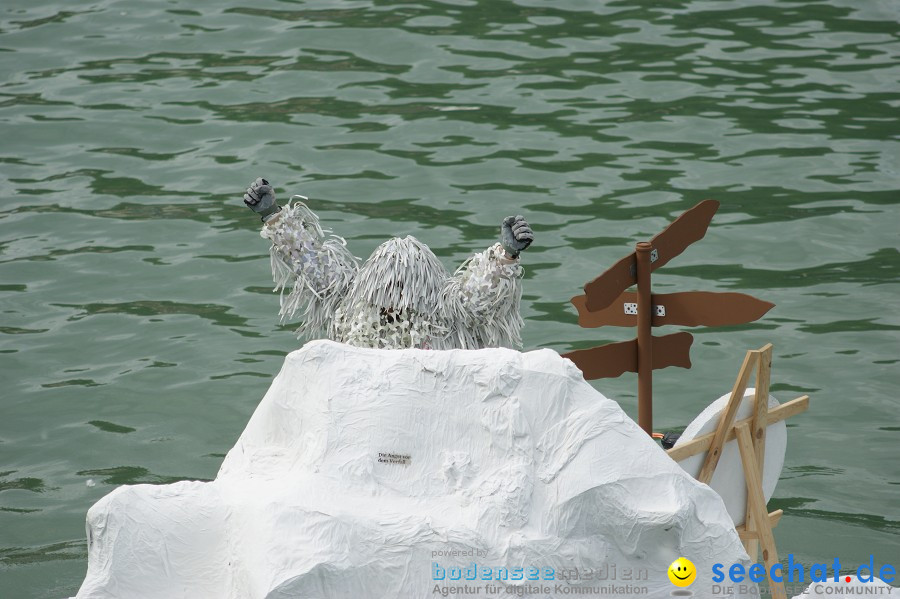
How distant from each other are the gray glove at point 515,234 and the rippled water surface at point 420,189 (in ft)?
6.41

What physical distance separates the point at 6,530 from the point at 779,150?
556 centimetres

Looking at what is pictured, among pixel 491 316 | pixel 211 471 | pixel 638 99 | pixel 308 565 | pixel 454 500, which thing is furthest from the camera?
pixel 638 99

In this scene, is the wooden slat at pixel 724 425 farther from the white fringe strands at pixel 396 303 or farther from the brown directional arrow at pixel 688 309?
the white fringe strands at pixel 396 303

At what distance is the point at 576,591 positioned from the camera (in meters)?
3.12

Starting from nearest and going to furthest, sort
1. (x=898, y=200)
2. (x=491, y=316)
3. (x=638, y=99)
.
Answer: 1. (x=491, y=316)
2. (x=898, y=200)
3. (x=638, y=99)

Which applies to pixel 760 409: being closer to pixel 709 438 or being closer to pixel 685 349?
pixel 709 438

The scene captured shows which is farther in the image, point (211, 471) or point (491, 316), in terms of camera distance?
point (211, 471)

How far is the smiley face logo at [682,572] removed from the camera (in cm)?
314

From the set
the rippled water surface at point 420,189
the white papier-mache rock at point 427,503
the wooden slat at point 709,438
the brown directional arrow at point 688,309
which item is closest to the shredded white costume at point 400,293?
the brown directional arrow at point 688,309

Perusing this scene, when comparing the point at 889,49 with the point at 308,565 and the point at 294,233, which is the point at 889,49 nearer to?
the point at 294,233

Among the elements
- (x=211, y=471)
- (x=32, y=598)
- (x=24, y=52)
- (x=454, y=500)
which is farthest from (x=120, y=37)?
(x=454, y=500)

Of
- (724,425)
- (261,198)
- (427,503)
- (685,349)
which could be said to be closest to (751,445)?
(724,425)

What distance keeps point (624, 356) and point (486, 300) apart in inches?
20.4

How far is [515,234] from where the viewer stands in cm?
386
